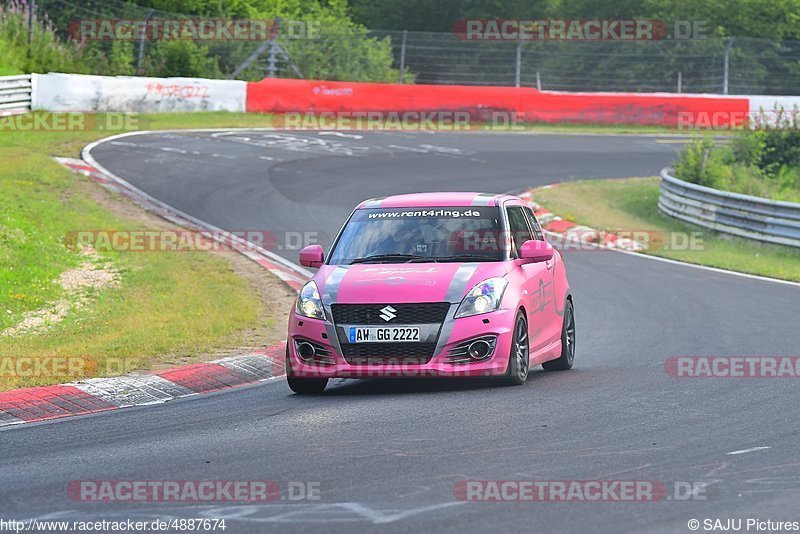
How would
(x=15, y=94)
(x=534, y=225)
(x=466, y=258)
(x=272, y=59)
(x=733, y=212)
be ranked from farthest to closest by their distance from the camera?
(x=272, y=59)
(x=15, y=94)
(x=733, y=212)
(x=534, y=225)
(x=466, y=258)

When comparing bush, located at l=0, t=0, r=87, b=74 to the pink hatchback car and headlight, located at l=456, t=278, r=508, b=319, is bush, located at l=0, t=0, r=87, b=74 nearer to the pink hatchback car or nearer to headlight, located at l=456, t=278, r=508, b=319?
the pink hatchback car

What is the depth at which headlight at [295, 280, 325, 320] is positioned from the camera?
33.4 feet

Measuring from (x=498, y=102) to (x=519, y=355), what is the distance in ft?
101

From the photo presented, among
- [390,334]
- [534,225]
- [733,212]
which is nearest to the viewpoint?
[390,334]

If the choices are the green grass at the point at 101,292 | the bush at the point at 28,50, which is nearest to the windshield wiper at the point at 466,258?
the green grass at the point at 101,292

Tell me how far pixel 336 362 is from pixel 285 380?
159 cm

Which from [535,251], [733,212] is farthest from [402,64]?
[535,251]

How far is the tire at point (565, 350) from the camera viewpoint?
39.2 ft

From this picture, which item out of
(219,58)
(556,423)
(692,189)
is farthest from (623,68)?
(556,423)

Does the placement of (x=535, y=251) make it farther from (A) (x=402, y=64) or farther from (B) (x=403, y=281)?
(A) (x=402, y=64)

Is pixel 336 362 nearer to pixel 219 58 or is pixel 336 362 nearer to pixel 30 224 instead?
pixel 30 224

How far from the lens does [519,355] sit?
10.4 metres

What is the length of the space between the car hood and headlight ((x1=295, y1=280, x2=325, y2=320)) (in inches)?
2.3

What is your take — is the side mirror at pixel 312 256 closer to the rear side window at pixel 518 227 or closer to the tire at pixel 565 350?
the rear side window at pixel 518 227
